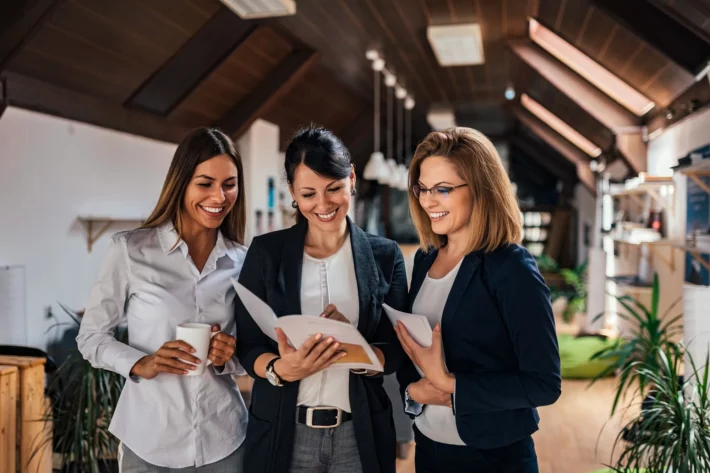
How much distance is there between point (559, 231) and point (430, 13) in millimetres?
10709

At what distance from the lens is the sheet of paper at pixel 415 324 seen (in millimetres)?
1407

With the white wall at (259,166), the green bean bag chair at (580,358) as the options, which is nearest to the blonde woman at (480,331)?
the green bean bag chair at (580,358)

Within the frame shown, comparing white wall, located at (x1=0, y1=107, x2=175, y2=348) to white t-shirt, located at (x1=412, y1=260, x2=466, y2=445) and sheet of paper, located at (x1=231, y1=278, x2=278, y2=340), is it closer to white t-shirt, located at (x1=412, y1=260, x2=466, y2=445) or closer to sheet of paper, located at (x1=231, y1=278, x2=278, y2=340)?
sheet of paper, located at (x1=231, y1=278, x2=278, y2=340)

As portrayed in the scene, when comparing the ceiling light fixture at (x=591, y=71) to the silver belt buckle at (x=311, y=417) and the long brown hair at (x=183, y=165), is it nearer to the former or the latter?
the long brown hair at (x=183, y=165)

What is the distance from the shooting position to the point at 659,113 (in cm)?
546

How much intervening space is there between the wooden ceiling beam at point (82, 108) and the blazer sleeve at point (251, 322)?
303 centimetres

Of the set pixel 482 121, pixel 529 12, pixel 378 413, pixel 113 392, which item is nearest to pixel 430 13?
pixel 529 12

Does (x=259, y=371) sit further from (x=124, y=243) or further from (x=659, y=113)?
(x=659, y=113)

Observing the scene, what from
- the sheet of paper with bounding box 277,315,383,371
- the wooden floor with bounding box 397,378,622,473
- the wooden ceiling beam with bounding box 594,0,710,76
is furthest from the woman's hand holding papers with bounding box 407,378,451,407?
the wooden ceiling beam with bounding box 594,0,710,76

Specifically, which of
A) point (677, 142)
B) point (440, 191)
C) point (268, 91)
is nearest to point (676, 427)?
point (440, 191)

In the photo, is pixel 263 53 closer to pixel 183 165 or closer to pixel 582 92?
pixel 582 92

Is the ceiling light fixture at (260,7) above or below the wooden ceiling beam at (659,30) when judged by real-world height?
above

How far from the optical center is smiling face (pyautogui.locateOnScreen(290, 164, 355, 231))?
64.6 inches

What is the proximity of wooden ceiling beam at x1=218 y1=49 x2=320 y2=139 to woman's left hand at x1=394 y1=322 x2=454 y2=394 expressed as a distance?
526cm
